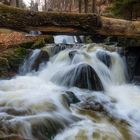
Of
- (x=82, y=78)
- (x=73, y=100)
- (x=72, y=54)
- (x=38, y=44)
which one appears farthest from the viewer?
(x=38, y=44)

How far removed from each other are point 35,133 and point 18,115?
0.96m

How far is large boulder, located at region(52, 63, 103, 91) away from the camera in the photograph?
10.5m

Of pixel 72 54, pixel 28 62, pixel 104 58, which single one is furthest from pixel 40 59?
pixel 104 58

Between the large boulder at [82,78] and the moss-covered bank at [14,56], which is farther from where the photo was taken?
the moss-covered bank at [14,56]

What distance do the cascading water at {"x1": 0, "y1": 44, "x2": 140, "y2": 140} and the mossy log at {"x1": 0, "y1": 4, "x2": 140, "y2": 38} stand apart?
205 cm

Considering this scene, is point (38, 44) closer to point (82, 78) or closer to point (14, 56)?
point (14, 56)

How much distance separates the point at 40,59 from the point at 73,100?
4.24 meters

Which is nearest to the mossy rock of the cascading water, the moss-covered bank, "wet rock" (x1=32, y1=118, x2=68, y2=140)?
the moss-covered bank

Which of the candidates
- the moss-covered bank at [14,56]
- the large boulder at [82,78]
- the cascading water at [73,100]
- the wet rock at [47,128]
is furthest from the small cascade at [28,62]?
the wet rock at [47,128]

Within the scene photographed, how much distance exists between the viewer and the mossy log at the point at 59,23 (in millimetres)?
6500

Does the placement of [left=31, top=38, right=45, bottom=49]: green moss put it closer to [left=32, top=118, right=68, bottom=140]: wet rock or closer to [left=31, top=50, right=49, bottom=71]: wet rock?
[left=31, top=50, right=49, bottom=71]: wet rock

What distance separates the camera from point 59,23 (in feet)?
23.1

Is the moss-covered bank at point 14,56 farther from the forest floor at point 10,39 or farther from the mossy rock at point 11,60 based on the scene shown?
the forest floor at point 10,39

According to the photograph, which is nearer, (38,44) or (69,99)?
(69,99)
